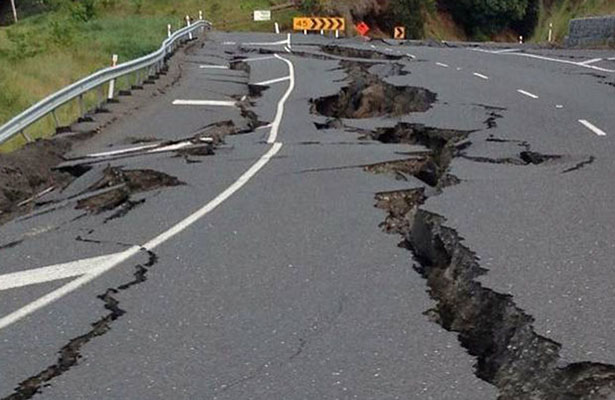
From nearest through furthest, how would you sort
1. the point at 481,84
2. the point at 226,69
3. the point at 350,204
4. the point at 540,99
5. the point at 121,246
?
the point at 121,246 < the point at 350,204 < the point at 540,99 < the point at 481,84 < the point at 226,69

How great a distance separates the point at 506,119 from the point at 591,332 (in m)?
8.80

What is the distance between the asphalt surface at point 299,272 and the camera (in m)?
4.49

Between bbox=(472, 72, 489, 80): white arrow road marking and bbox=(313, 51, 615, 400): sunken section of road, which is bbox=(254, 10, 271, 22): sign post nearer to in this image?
bbox=(472, 72, 489, 80): white arrow road marking

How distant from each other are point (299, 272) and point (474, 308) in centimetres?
149

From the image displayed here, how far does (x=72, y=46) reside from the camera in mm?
32344

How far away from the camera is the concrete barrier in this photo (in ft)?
102

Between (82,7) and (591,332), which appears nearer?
(591,332)

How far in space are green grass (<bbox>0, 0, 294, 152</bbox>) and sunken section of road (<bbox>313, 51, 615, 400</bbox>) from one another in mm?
7511

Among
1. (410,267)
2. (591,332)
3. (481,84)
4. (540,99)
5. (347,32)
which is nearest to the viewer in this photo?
(591,332)

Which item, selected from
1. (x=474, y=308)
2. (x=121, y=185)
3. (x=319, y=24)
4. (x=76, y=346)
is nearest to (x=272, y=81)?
(x=121, y=185)

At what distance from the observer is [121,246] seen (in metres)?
7.09

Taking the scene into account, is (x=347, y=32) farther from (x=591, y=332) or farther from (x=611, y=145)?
(x=591, y=332)

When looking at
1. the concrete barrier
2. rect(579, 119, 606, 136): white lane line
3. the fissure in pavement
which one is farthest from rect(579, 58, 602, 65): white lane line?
the fissure in pavement

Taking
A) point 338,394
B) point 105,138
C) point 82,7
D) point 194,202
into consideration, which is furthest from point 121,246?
point 82,7
